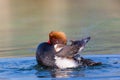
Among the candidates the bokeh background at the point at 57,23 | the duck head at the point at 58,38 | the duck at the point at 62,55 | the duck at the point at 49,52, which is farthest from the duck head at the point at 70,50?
the bokeh background at the point at 57,23

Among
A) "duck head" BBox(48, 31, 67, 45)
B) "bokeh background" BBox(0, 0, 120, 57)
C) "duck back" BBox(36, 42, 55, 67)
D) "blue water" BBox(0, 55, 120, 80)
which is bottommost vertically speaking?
"blue water" BBox(0, 55, 120, 80)

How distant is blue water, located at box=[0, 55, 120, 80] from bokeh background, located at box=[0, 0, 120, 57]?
46.4 inches

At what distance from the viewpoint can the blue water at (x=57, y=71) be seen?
39.2ft

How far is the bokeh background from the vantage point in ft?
53.2

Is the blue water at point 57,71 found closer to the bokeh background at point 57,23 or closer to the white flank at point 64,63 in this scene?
the white flank at point 64,63

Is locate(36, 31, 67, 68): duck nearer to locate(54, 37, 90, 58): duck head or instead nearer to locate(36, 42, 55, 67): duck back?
locate(36, 42, 55, 67): duck back

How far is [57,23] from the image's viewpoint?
21516 mm

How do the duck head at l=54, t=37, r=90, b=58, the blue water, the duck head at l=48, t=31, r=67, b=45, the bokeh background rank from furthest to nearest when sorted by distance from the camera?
the bokeh background < the duck head at l=48, t=31, r=67, b=45 < the duck head at l=54, t=37, r=90, b=58 < the blue water

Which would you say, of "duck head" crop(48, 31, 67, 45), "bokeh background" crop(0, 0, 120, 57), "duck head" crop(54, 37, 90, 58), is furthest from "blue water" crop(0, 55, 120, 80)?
"bokeh background" crop(0, 0, 120, 57)

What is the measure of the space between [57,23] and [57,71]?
8.92 m

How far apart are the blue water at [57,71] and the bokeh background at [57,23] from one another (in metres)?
1.18

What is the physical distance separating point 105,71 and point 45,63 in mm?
1201

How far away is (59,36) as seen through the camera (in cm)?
1311

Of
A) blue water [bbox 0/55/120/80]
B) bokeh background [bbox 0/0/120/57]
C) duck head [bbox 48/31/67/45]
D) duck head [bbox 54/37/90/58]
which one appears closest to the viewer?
blue water [bbox 0/55/120/80]
